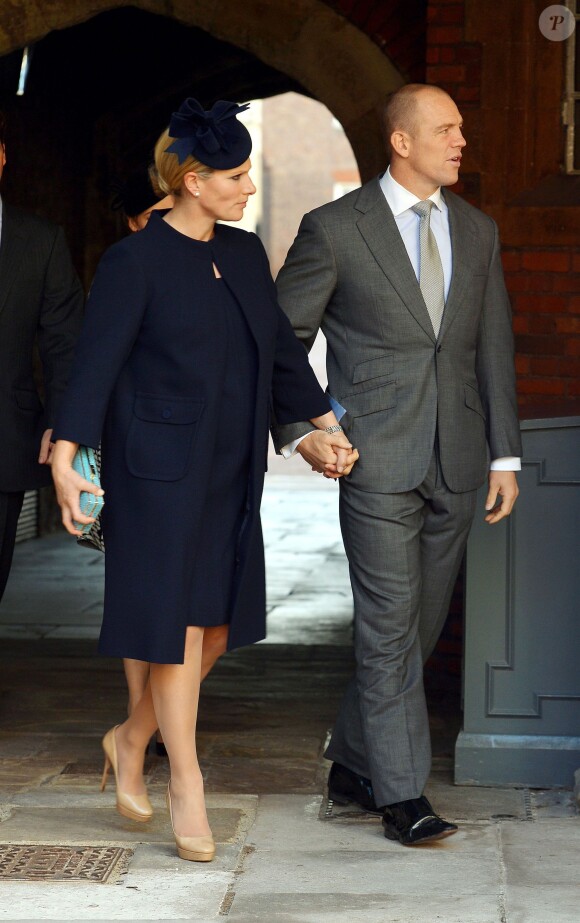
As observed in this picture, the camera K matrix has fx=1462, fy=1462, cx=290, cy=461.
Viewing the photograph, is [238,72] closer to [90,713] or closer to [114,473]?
[90,713]

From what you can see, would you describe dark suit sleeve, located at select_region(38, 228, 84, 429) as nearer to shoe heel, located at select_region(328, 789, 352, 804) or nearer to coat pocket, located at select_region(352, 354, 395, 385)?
coat pocket, located at select_region(352, 354, 395, 385)

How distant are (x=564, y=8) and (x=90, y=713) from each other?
3132 millimetres

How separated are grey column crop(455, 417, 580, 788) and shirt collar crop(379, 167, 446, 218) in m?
0.73

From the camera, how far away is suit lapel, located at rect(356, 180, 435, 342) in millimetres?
3859

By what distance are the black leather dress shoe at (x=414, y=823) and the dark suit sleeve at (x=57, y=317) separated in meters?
1.64

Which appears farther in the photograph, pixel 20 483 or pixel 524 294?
pixel 524 294

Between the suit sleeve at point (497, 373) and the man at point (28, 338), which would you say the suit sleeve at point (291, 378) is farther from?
the man at point (28, 338)

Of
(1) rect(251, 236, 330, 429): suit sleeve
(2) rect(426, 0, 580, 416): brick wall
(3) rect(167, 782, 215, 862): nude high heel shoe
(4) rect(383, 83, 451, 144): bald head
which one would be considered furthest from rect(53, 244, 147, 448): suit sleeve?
(2) rect(426, 0, 580, 416): brick wall

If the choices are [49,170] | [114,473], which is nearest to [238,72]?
[49,170]

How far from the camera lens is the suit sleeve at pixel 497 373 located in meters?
4.01

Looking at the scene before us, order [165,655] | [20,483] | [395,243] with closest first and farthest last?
[165,655] < [395,243] < [20,483]

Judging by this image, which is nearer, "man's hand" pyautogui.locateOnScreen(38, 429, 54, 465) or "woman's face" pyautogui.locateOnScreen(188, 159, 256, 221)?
"woman's face" pyautogui.locateOnScreen(188, 159, 256, 221)

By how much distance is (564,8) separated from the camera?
540 cm

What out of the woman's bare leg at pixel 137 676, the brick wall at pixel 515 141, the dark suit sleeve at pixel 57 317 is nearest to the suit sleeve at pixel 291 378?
the woman's bare leg at pixel 137 676
